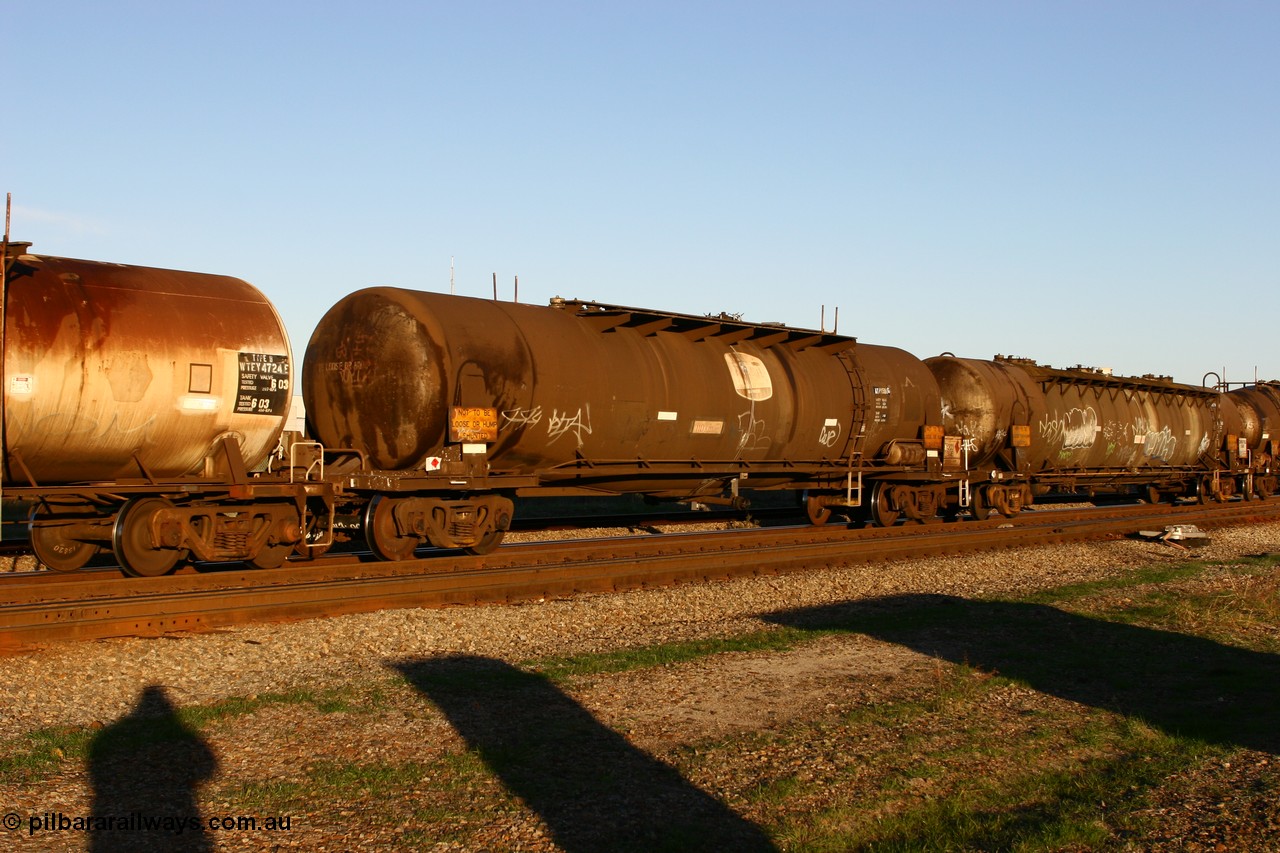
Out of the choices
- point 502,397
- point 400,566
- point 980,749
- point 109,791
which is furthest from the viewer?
point 502,397

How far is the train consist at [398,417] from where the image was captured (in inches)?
460

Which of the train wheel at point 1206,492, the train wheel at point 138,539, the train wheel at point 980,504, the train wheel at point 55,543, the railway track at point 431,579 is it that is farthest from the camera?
the train wheel at point 1206,492

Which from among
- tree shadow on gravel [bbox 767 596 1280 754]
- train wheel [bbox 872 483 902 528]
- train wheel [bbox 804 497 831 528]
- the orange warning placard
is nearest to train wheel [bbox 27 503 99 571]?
the orange warning placard

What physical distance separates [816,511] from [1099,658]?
38.9 ft

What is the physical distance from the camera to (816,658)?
32.1 ft

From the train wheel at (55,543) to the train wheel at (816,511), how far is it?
13.3m

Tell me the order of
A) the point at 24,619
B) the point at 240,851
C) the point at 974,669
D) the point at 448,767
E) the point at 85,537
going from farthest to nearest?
the point at 85,537
the point at 24,619
the point at 974,669
the point at 448,767
the point at 240,851

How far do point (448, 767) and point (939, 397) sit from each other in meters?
18.6

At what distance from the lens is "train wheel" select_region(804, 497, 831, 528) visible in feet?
70.5

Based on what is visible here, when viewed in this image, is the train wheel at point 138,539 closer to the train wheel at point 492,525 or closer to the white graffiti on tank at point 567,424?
the train wheel at point 492,525

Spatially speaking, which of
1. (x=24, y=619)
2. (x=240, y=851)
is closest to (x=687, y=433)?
(x=24, y=619)

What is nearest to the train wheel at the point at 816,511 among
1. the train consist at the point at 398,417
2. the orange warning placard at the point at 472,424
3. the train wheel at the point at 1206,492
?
the train consist at the point at 398,417

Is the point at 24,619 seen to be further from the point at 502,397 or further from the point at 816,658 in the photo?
the point at 816,658

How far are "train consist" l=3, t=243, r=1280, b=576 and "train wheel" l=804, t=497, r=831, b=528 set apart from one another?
58 millimetres
